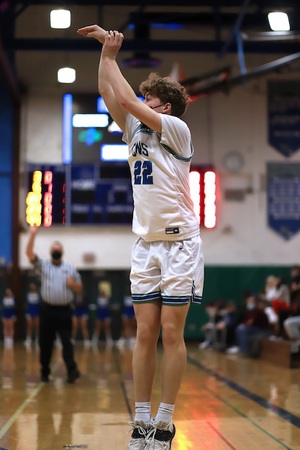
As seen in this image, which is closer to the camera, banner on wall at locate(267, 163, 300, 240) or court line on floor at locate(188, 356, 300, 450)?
court line on floor at locate(188, 356, 300, 450)

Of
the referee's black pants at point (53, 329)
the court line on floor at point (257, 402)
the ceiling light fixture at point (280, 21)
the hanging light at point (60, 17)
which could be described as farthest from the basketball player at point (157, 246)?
the ceiling light fixture at point (280, 21)

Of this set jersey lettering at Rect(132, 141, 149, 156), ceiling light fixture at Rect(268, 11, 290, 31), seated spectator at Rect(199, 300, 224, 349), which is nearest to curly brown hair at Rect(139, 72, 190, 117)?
jersey lettering at Rect(132, 141, 149, 156)

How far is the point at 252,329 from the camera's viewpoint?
17.5 m

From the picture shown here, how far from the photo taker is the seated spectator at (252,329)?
16828mm

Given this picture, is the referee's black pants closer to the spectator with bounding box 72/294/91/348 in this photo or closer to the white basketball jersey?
the white basketball jersey

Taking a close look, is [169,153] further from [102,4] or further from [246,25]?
[246,25]

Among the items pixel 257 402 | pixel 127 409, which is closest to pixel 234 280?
pixel 257 402

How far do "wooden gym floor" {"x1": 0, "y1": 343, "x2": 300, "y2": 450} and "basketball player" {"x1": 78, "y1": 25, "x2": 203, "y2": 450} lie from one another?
0.82m

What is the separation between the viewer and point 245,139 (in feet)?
76.0

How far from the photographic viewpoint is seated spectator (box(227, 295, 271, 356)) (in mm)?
16828

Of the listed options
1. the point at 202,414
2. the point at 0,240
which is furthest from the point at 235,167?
the point at 202,414

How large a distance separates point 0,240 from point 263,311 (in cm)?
860

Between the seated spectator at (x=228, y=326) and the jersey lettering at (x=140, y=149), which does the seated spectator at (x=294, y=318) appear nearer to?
the seated spectator at (x=228, y=326)

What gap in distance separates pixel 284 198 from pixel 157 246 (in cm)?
1864
